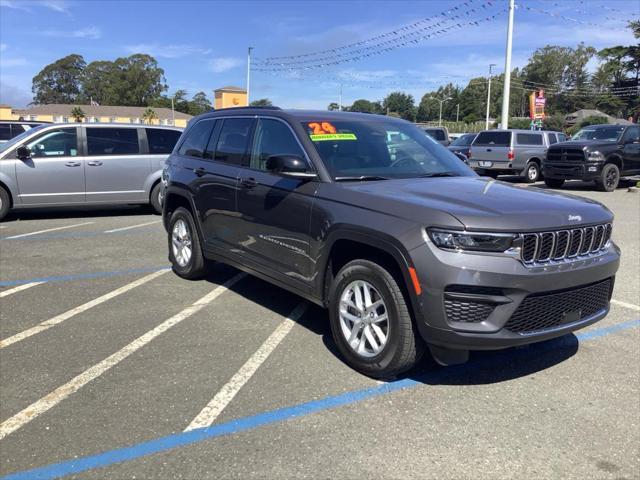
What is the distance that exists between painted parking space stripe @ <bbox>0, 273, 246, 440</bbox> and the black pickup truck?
1416 centimetres

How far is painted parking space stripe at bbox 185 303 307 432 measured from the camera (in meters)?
3.35

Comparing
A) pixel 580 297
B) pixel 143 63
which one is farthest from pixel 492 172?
pixel 143 63

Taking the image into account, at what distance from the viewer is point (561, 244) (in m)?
3.58

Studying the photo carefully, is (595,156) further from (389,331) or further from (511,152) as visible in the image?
(389,331)

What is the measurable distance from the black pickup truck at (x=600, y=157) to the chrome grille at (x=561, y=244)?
13.8 metres

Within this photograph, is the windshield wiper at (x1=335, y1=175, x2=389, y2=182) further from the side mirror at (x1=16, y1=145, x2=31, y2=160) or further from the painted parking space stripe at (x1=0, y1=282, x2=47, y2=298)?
the side mirror at (x1=16, y1=145, x2=31, y2=160)

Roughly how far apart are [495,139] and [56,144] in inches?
596

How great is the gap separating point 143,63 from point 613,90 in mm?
103960

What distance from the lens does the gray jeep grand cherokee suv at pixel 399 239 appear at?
3.35m

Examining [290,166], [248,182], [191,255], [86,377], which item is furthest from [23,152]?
[290,166]

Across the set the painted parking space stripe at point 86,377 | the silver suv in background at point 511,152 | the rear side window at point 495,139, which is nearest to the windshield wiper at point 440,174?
the painted parking space stripe at point 86,377

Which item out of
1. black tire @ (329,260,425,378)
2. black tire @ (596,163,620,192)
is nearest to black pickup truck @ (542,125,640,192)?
black tire @ (596,163,620,192)

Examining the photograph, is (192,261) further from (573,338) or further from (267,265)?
(573,338)

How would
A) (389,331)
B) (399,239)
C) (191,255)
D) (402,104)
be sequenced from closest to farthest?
1. (399,239)
2. (389,331)
3. (191,255)
4. (402,104)
